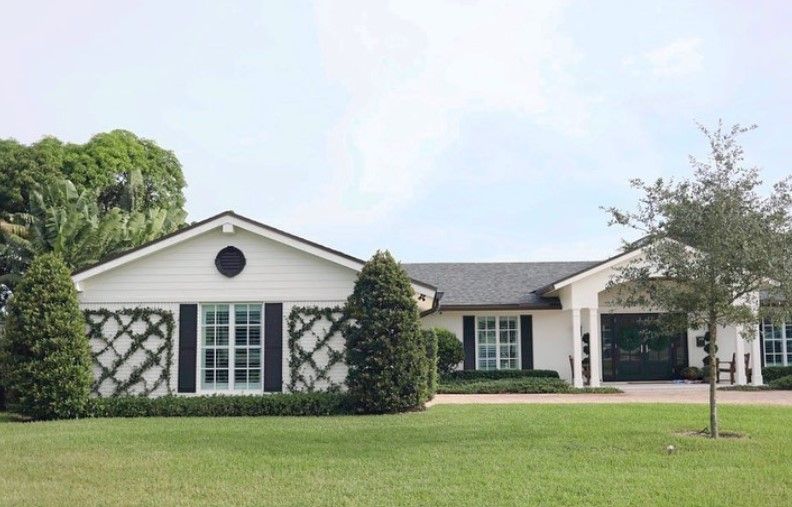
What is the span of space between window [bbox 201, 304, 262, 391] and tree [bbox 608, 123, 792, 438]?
9.15 m

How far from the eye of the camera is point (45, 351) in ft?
52.3

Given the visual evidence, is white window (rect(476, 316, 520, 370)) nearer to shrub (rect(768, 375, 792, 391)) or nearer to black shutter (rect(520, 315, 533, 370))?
black shutter (rect(520, 315, 533, 370))

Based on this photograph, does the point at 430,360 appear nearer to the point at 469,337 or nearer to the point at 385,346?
the point at 385,346

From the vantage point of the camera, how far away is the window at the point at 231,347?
17734 millimetres

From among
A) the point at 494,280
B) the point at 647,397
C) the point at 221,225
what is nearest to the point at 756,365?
the point at 647,397

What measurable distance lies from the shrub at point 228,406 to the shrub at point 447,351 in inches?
310

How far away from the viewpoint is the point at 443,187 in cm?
2080

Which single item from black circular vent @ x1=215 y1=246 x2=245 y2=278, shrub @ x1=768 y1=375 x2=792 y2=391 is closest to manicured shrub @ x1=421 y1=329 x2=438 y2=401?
black circular vent @ x1=215 y1=246 x2=245 y2=278

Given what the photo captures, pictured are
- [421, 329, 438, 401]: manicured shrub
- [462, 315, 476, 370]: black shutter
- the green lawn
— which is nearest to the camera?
the green lawn

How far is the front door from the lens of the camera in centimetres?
2514

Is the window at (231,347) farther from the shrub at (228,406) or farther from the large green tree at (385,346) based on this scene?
the large green tree at (385,346)

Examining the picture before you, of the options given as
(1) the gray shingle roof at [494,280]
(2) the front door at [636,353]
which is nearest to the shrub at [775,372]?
(2) the front door at [636,353]

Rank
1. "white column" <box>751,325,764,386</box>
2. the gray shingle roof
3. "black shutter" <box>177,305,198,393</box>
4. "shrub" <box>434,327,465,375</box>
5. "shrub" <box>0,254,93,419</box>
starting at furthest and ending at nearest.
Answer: the gray shingle roof
"shrub" <box>434,327,465,375</box>
"white column" <box>751,325,764,386</box>
"black shutter" <box>177,305,198,393</box>
"shrub" <box>0,254,93,419</box>

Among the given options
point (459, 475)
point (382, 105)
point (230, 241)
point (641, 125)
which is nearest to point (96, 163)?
point (230, 241)
